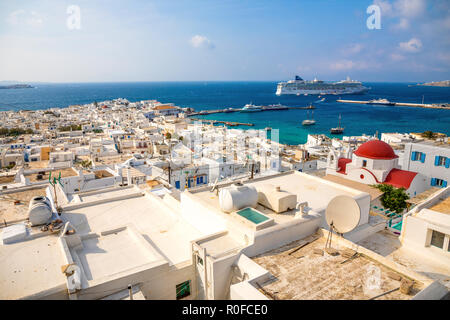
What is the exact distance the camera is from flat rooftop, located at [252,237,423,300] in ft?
23.2

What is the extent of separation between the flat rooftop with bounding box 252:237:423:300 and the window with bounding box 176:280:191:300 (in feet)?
7.01

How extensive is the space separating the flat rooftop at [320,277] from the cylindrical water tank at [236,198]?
6.10 feet

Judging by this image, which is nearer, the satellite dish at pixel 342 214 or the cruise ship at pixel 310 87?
the satellite dish at pixel 342 214

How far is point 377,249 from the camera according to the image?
1191 cm

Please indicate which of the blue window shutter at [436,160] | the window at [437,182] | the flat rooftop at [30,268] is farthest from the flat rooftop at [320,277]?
the blue window shutter at [436,160]

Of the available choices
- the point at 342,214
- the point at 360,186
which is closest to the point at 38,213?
the point at 342,214

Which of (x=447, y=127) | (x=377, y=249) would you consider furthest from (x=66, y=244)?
(x=447, y=127)

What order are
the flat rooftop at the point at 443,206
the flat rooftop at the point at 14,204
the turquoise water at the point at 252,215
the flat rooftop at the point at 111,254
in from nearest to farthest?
the flat rooftop at the point at 111,254, the turquoise water at the point at 252,215, the flat rooftop at the point at 443,206, the flat rooftop at the point at 14,204

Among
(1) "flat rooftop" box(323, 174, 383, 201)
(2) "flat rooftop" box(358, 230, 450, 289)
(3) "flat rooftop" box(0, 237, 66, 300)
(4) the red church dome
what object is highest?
(4) the red church dome

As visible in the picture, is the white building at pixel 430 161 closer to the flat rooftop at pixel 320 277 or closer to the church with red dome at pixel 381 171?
the church with red dome at pixel 381 171

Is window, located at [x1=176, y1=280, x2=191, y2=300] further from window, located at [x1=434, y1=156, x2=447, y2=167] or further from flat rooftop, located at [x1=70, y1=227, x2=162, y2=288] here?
window, located at [x1=434, y1=156, x2=447, y2=167]

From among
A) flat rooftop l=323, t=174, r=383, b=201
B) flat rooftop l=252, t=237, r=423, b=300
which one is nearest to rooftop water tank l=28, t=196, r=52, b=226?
flat rooftop l=252, t=237, r=423, b=300

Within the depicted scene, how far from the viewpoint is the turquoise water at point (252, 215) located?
30.8 feet
